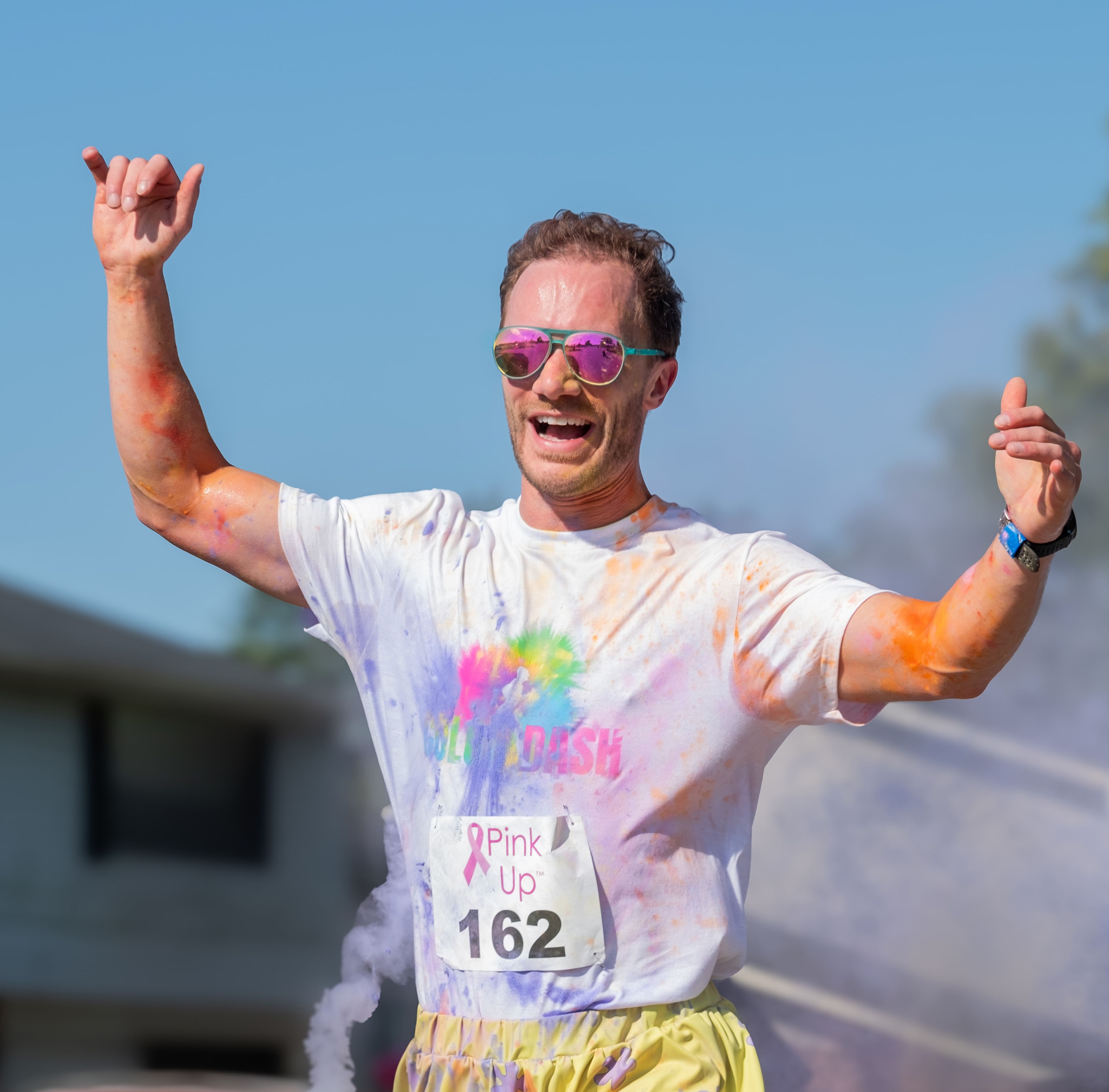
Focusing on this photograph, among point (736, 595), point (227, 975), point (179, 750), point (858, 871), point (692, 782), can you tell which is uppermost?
point (736, 595)

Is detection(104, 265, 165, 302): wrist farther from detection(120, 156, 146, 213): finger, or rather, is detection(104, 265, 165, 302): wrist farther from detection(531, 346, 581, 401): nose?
detection(531, 346, 581, 401): nose

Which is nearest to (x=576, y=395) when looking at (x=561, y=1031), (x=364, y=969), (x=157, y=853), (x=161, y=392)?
(x=161, y=392)

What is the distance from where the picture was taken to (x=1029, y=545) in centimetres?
200

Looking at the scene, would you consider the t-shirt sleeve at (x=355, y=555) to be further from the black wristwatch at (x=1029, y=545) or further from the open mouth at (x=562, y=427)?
the black wristwatch at (x=1029, y=545)

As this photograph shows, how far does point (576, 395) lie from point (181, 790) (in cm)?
1359

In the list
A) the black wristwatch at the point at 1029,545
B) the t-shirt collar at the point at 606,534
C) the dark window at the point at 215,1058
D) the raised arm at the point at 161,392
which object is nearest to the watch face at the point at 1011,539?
the black wristwatch at the point at 1029,545

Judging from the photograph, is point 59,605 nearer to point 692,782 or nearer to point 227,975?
point 227,975

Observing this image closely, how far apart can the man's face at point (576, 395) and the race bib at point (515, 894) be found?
576 millimetres

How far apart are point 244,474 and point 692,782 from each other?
0.96 metres

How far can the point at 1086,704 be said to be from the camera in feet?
26.6

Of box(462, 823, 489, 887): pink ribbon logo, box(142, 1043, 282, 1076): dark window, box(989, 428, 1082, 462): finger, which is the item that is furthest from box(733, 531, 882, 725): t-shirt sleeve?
box(142, 1043, 282, 1076): dark window

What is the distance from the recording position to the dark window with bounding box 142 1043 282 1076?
14.1 metres

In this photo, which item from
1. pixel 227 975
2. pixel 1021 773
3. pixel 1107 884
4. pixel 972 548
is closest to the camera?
pixel 1107 884

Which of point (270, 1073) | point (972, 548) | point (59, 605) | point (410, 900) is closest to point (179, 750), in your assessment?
point (59, 605)
